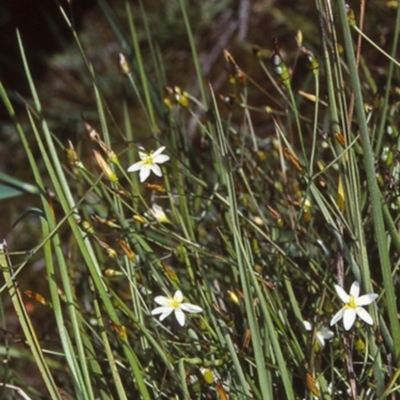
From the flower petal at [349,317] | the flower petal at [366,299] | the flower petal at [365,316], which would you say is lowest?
the flower petal at [349,317]

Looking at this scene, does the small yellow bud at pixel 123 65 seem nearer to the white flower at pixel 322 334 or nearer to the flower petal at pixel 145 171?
the flower petal at pixel 145 171

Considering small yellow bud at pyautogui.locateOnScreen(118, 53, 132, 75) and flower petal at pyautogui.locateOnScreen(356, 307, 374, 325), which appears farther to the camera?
small yellow bud at pyautogui.locateOnScreen(118, 53, 132, 75)

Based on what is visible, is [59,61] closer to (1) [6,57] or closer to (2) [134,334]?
(1) [6,57]

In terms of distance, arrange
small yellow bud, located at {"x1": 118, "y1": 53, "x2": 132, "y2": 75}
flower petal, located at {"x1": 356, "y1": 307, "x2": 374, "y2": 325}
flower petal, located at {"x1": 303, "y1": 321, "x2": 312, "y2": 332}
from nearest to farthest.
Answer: flower petal, located at {"x1": 356, "y1": 307, "x2": 374, "y2": 325} → flower petal, located at {"x1": 303, "y1": 321, "x2": 312, "y2": 332} → small yellow bud, located at {"x1": 118, "y1": 53, "x2": 132, "y2": 75}

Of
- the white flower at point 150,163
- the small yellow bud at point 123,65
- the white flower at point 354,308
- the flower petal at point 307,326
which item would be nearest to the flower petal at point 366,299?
the white flower at point 354,308

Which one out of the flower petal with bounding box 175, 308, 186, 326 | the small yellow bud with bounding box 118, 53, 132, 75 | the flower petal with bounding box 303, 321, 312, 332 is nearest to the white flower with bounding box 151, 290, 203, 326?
the flower petal with bounding box 175, 308, 186, 326

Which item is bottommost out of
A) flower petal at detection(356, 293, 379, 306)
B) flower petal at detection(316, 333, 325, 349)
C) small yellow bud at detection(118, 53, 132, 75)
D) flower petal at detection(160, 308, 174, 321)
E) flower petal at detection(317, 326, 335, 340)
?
flower petal at detection(316, 333, 325, 349)

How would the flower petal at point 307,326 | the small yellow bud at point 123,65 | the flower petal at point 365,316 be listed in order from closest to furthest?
the flower petal at point 365,316 < the flower petal at point 307,326 < the small yellow bud at point 123,65

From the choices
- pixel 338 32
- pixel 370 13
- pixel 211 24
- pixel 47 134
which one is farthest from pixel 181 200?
pixel 211 24

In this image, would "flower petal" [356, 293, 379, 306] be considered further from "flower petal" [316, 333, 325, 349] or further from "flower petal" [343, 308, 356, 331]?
"flower petal" [316, 333, 325, 349]

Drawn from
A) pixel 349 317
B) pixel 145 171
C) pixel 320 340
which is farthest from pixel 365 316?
pixel 145 171
